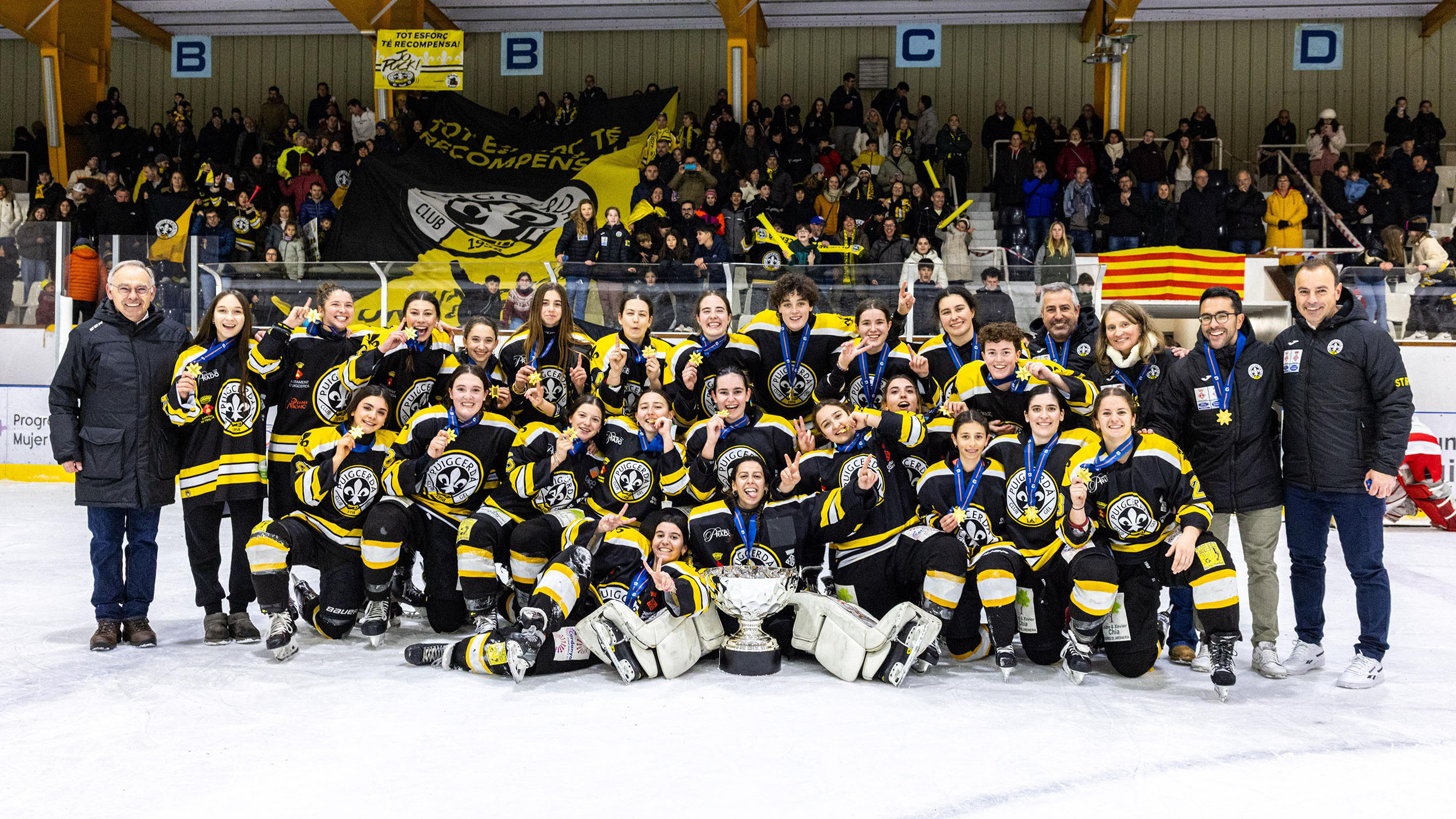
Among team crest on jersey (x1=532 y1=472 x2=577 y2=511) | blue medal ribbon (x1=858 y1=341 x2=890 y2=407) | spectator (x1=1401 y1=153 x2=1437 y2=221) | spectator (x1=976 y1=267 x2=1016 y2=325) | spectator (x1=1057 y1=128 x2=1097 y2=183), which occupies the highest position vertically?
spectator (x1=1057 y1=128 x2=1097 y2=183)

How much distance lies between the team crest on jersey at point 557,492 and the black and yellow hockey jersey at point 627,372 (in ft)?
1.44

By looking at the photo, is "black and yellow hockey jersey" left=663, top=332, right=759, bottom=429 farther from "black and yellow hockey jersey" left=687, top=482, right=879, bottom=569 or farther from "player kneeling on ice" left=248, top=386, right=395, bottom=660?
"player kneeling on ice" left=248, top=386, right=395, bottom=660

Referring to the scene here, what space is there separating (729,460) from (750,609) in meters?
0.67

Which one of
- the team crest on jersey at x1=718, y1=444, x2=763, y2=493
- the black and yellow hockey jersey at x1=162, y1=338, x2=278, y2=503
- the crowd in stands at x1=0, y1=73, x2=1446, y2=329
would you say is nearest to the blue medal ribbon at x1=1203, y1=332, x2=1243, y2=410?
the team crest on jersey at x1=718, y1=444, x2=763, y2=493

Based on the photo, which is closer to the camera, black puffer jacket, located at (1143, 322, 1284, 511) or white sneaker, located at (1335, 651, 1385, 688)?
white sneaker, located at (1335, 651, 1385, 688)

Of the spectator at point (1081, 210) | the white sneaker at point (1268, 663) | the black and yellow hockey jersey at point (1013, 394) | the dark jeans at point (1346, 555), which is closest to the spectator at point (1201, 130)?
the spectator at point (1081, 210)

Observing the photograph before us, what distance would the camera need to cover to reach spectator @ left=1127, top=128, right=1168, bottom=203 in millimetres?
13711

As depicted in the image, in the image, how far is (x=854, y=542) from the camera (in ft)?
15.7

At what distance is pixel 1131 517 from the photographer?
14.4ft

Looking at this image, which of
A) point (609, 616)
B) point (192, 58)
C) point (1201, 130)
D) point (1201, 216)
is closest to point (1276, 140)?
point (1201, 130)

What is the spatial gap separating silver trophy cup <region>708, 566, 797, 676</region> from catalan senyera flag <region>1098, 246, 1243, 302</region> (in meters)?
8.91

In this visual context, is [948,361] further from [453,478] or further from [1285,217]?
[1285,217]

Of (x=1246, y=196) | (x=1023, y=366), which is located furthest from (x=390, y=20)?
(x=1023, y=366)

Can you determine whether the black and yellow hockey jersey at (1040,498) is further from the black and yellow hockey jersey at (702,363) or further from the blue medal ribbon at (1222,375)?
the black and yellow hockey jersey at (702,363)
